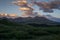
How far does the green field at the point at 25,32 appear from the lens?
7145mm

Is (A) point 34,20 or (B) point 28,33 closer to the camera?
(B) point 28,33

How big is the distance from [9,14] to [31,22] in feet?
2.88

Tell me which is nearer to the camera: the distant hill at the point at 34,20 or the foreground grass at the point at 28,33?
the foreground grass at the point at 28,33

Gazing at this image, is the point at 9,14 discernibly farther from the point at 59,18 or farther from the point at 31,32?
the point at 59,18

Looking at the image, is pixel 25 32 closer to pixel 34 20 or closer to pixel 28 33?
pixel 28 33

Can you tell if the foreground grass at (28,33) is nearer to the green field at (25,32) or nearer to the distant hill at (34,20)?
the green field at (25,32)

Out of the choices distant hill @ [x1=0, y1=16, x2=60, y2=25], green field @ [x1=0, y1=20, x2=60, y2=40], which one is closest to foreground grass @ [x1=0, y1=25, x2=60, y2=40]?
green field @ [x1=0, y1=20, x2=60, y2=40]

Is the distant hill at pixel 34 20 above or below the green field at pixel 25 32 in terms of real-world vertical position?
above

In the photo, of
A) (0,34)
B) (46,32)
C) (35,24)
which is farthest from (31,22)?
(0,34)

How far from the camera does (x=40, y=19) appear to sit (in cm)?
773

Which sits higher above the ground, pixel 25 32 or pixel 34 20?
pixel 34 20

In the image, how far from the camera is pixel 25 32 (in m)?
7.33

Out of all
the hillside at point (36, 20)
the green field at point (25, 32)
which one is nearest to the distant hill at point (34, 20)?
the hillside at point (36, 20)

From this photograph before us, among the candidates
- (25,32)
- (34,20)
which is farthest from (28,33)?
(34,20)
